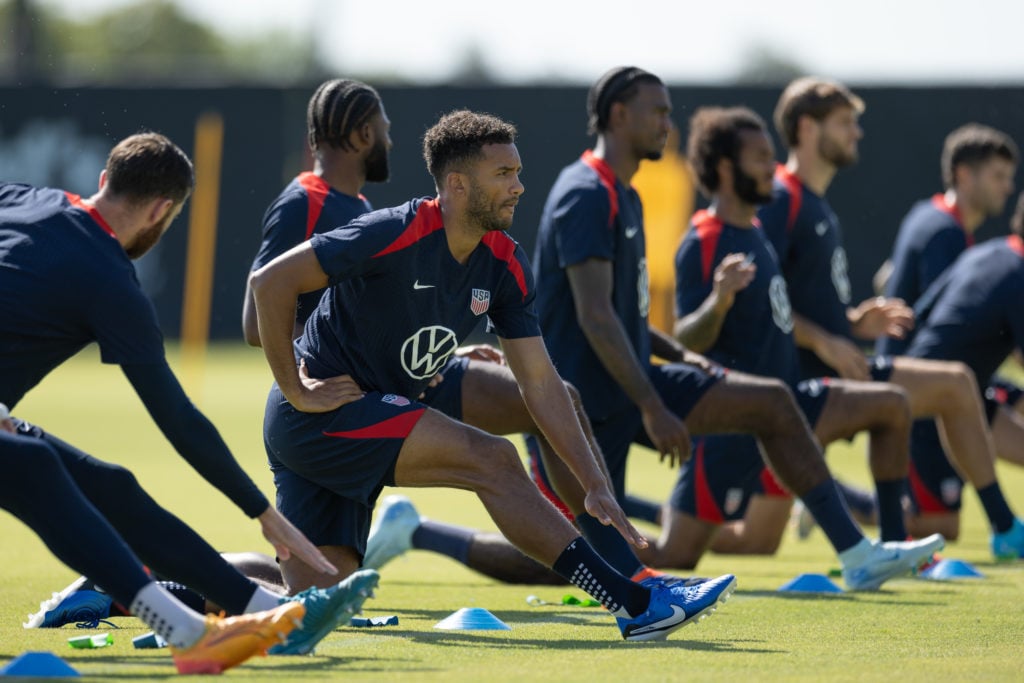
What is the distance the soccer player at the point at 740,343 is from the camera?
27.3 ft

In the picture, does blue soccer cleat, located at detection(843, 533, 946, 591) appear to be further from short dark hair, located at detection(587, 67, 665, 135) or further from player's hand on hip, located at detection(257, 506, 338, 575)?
player's hand on hip, located at detection(257, 506, 338, 575)

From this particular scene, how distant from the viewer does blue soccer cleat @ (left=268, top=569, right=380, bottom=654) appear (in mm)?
5043

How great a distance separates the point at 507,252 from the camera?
6.07 m

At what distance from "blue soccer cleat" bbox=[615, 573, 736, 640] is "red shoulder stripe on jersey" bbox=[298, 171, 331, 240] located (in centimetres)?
204

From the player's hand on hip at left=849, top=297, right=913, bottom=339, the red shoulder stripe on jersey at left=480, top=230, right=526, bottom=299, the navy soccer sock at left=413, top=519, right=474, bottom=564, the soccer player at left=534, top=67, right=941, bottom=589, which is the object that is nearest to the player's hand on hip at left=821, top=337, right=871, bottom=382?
the player's hand on hip at left=849, top=297, right=913, bottom=339

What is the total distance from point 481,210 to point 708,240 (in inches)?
117

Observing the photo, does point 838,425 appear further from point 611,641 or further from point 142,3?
point 142,3

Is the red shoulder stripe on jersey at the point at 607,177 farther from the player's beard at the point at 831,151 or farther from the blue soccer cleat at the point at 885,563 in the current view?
the player's beard at the point at 831,151

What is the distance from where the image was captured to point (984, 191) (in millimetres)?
10875

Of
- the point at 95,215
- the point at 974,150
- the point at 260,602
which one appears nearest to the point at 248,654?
the point at 260,602

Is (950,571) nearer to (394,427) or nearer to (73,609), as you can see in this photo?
(394,427)

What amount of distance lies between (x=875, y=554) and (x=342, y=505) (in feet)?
8.21

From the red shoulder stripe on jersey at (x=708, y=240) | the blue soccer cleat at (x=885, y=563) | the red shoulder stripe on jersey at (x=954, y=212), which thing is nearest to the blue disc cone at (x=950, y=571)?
the blue soccer cleat at (x=885, y=563)

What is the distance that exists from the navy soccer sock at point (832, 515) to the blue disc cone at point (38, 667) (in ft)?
12.7
